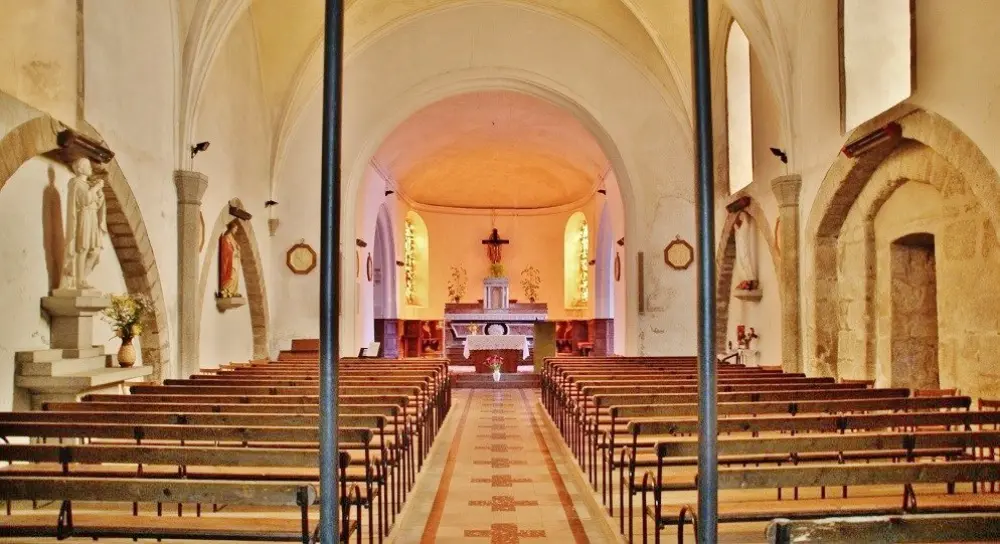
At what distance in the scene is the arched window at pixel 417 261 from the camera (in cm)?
2333

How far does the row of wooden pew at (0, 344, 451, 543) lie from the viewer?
2.96 metres

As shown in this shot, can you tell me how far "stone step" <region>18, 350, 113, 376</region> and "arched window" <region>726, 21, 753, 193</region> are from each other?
9197mm

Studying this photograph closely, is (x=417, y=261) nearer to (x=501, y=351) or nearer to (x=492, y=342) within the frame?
(x=501, y=351)

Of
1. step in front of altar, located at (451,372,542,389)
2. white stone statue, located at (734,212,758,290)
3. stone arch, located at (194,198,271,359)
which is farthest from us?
step in front of altar, located at (451,372,542,389)

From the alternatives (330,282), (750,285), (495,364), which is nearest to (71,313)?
(330,282)

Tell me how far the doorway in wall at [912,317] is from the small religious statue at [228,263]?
9006 mm

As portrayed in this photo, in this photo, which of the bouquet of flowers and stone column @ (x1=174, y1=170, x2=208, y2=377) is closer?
stone column @ (x1=174, y1=170, x2=208, y2=377)

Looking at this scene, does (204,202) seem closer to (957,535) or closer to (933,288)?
(933,288)

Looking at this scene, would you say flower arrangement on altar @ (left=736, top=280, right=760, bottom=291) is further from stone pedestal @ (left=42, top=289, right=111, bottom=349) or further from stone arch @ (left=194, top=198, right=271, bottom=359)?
stone pedestal @ (left=42, top=289, right=111, bottom=349)

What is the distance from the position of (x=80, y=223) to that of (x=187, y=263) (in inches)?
122

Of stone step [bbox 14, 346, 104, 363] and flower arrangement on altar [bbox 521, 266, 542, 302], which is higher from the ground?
flower arrangement on altar [bbox 521, 266, 542, 302]

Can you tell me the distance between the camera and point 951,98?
6773mm

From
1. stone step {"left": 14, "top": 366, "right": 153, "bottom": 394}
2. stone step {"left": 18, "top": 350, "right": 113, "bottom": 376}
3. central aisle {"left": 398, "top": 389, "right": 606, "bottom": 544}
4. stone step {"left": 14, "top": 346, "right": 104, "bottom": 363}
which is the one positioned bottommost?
central aisle {"left": 398, "top": 389, "right": 606, "bottom": 544}

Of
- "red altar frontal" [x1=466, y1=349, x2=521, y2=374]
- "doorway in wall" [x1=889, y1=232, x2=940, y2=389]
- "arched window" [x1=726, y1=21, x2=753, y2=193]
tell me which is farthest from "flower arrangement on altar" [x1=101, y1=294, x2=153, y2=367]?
"red altar frontal" [x1=466, y1=349, x2=521, y2=374]
